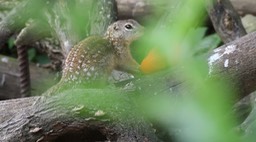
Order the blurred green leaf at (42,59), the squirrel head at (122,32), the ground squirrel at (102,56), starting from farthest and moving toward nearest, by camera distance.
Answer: the blurred green leaf at (42,59) → the squirrel head at (122,32) → the ground squirrel at (102,56)

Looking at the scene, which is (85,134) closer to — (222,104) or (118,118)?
(118,118)

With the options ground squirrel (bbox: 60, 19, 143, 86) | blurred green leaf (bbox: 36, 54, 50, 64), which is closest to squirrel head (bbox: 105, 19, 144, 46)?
ground squirrel (bbox: 60, 19, 143, 86)

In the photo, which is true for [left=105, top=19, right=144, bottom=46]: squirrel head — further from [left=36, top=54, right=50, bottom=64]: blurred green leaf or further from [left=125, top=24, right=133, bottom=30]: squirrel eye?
[left=36, top=54, right=50, bottom=64]: blurred green leaf

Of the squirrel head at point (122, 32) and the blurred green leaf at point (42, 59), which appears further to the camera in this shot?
the blurred green leaf at point (42, 59)

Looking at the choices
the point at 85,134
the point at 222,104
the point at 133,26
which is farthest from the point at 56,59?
the point at 222,104

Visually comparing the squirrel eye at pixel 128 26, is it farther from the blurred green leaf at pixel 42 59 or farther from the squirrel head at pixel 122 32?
the blurred green leaf at pixel 42 59

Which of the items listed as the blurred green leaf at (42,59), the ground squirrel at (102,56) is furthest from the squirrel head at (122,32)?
the blurred green leaf at (42,59)

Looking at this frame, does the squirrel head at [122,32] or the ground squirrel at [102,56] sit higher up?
the squirrel head at [122,32]

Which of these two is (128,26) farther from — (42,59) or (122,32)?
(42,59)
